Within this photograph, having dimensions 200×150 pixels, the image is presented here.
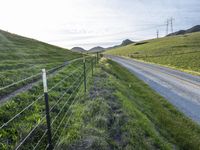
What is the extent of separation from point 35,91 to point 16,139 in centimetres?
457

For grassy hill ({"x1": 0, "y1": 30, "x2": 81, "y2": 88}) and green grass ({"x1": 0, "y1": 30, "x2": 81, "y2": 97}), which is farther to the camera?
grassy hill ({"x1": 0, "y1": 30, "x2": 81, "y2": 88})

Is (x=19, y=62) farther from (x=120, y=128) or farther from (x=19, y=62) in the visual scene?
(x=120, y=128)

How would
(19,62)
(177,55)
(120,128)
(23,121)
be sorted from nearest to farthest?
(23,121)
(120,128)
(19,62)
(177,55)

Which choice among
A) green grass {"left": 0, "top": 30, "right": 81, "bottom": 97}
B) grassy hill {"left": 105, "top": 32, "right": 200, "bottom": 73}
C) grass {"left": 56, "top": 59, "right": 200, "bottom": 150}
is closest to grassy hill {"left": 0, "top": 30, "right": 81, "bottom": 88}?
green grass {"left": 0, "top": 30, "right": 81, "bottom": 97}

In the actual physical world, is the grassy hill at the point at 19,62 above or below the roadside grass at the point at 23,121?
above

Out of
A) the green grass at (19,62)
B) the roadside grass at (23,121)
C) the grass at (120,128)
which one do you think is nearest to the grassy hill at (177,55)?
the green grass at (19,62)

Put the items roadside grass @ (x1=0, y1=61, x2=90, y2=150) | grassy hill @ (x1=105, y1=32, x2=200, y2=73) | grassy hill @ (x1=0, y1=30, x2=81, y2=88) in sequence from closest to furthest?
1. roadside grass @ (x1=0, y1=61, x2=90, y2=150)
2. grassy hill @ (x1=0, y1=30, x2=81, y2=88)
3. grassy hill @ (x1=105, y1=32, x2=200, y2=73)

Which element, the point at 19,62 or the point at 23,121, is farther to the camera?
the point at 19,62

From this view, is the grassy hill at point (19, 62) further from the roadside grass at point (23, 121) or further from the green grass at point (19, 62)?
the roadside grass at point (23, 121)

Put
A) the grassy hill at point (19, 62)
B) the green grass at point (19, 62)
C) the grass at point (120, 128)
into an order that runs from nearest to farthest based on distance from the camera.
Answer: the grass at point (120, 128), the green grass at point (19, 62), the grassy hill at point (19, 62)

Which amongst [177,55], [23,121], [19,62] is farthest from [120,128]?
[177,55]

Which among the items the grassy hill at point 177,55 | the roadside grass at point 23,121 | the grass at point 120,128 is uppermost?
the grassy hill at point 177,55

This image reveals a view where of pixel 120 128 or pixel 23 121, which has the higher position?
pixel 23 121

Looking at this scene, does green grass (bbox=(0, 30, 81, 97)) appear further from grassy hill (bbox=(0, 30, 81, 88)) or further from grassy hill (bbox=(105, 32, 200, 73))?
grassy hill (bbox=(105, 32, 200, 73))
